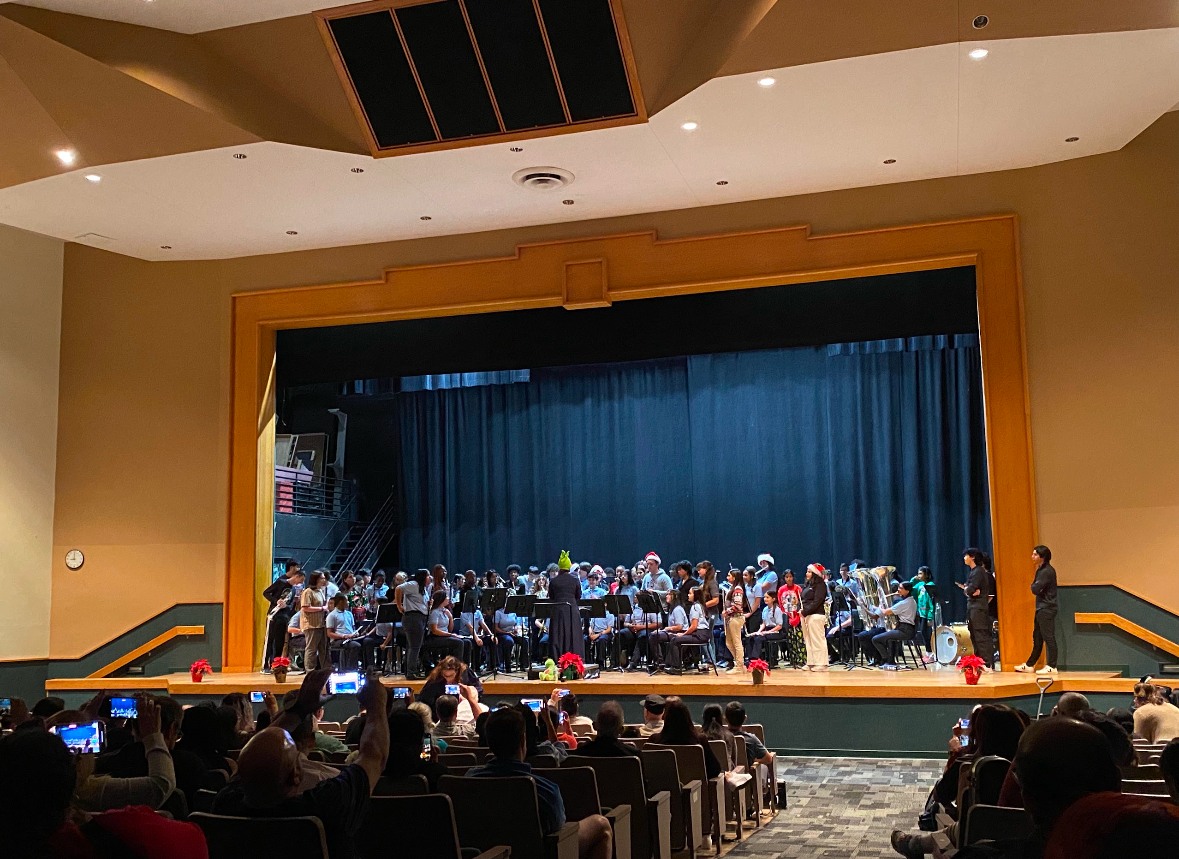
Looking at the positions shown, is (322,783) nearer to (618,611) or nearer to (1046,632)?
(1046,632)

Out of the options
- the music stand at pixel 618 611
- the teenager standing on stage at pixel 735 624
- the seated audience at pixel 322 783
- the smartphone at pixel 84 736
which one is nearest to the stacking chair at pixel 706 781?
the smartphone at pixel 84 736

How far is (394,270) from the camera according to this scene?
11.9m

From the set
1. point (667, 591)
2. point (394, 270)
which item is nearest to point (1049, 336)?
point (667, 591)

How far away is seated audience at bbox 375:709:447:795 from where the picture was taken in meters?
3.59

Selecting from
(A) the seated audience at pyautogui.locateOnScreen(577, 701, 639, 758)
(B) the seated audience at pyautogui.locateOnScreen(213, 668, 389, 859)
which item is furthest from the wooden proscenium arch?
(B) the seated audience at pyautogui.locateOnScreen(213, 668, 389, 859)

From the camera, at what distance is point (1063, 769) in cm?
170

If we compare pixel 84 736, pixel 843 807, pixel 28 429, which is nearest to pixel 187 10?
pixel 84 736

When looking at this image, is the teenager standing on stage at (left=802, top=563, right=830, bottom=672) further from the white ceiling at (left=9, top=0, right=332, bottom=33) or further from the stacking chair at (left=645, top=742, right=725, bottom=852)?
the white ceiling at (left=9, top=0, right=332, bottom=33)

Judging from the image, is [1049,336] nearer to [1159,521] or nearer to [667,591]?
[1159,521]

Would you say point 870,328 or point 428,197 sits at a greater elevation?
point 428,197

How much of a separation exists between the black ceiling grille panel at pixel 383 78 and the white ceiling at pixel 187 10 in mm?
266

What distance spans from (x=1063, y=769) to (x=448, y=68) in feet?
24.7

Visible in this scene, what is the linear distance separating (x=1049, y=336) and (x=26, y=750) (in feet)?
31.4

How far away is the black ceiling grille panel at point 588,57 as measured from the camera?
783cm
